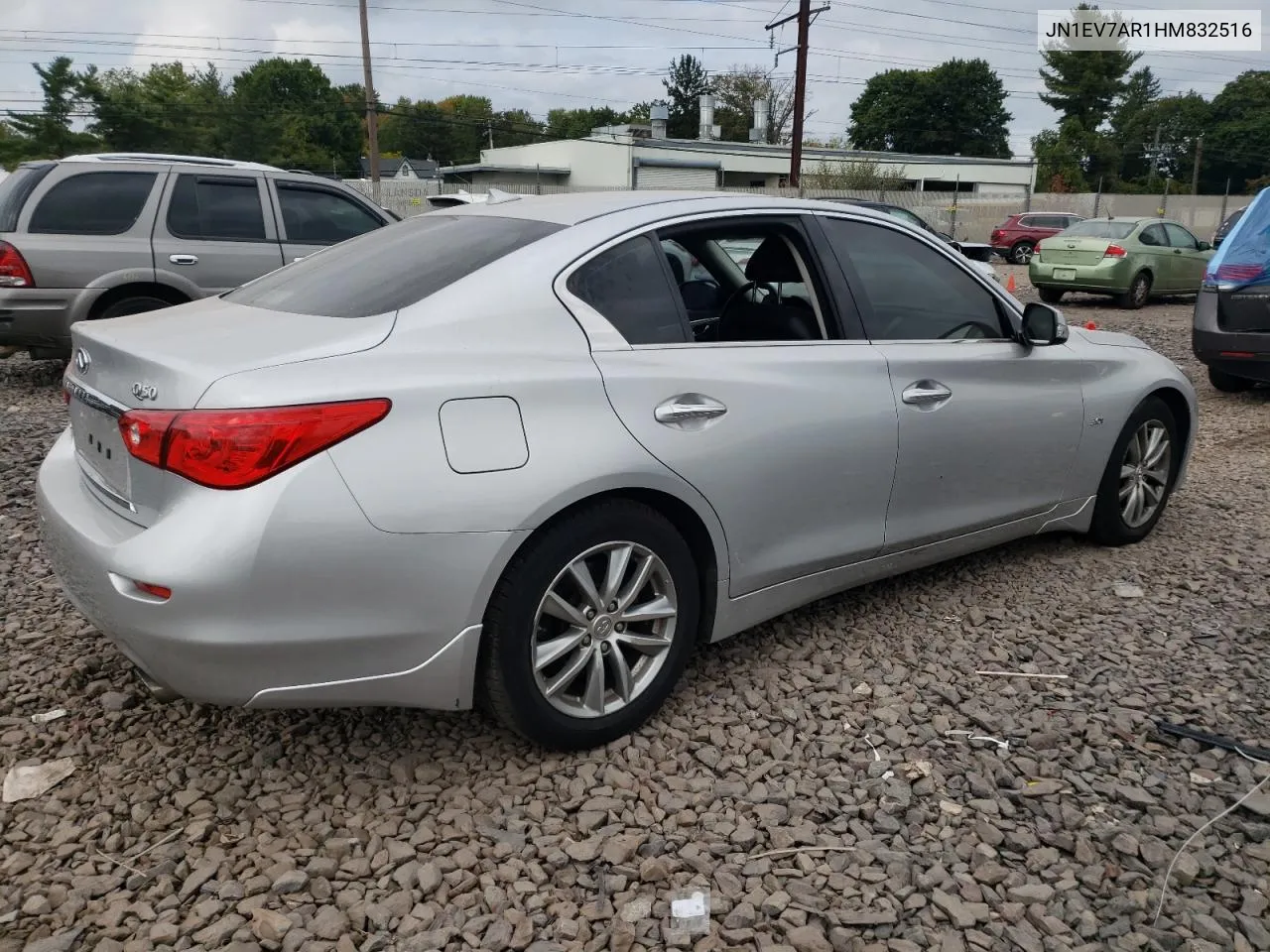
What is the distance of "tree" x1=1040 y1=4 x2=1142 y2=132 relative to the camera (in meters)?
77.4

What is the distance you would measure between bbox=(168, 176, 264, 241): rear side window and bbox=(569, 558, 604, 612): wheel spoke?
6457mm

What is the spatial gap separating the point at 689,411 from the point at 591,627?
67cm

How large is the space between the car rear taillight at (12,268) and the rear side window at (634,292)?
611 cm

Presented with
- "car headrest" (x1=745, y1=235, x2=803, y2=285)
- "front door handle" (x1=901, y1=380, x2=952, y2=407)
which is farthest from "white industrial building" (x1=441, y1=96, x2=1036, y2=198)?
"front door handle" (x1=901, y1=380, x2=952, y2=407)

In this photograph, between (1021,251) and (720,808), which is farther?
(1021,251)

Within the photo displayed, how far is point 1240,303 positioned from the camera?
25.3ft

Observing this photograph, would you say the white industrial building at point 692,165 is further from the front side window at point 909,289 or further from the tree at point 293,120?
the front side window at point 909,289

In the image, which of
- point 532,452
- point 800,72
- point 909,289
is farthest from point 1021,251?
point 532,452

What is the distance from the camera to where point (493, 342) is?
2623mm

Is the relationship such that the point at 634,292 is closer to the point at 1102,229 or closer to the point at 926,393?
the point at 926,393

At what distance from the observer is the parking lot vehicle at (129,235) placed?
731 centimetres

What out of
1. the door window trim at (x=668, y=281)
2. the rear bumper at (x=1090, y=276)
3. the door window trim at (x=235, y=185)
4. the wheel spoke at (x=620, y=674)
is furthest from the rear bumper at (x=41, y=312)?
the rear bumper at (x=1090, y=276)

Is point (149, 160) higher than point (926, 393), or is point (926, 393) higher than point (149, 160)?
point (149, 160)

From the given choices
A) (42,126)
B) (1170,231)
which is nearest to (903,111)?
(42,126)
